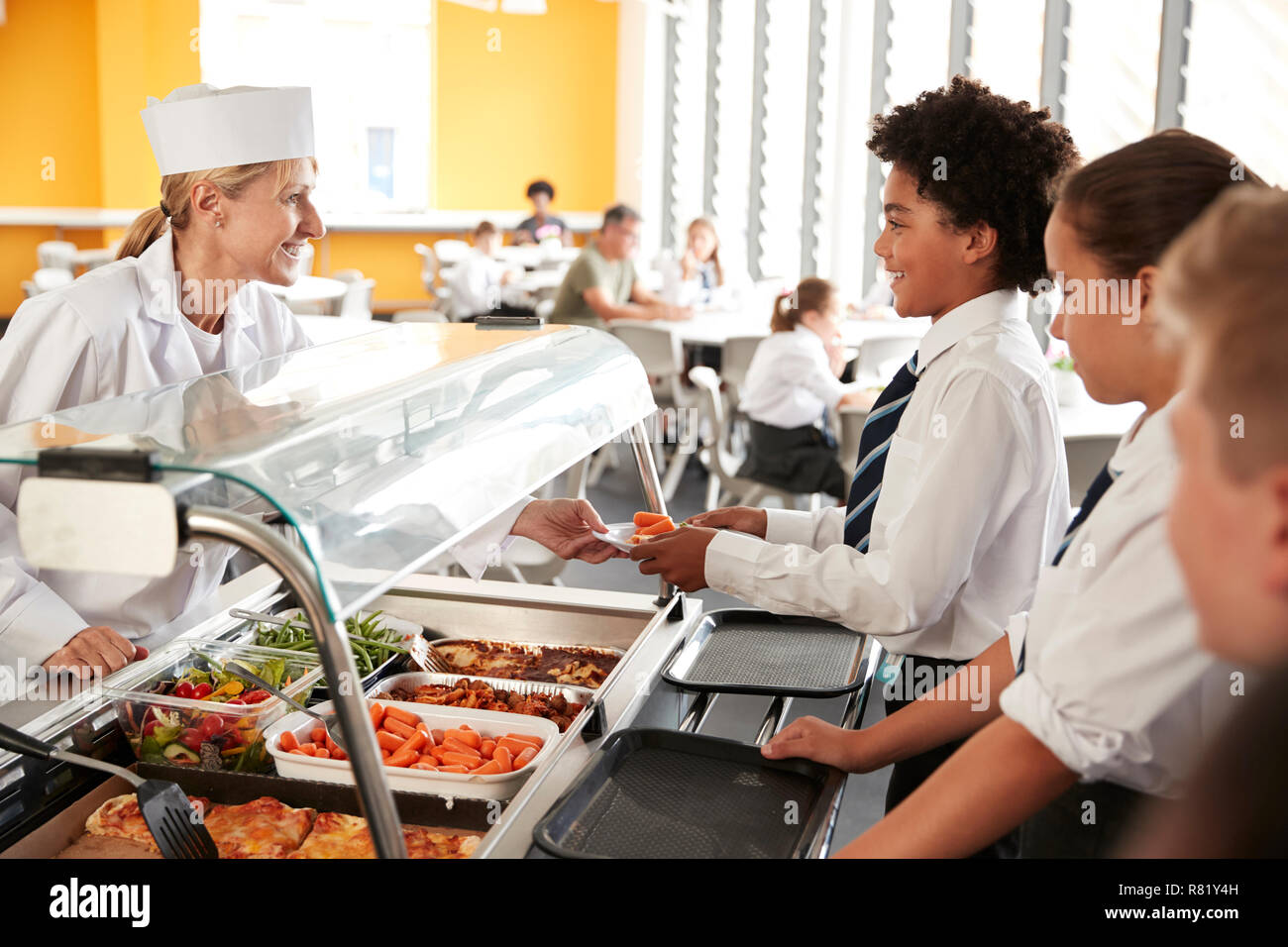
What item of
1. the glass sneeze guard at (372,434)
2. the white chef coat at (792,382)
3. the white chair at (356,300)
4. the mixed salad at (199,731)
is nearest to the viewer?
the glass sneeze guard at (372,434)

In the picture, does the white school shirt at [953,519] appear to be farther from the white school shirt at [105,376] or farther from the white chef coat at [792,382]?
the white chef coat at [792,382]

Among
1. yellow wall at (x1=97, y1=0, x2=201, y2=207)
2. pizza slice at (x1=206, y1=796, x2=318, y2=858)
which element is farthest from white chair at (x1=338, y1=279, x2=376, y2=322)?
pizza slice at (x1=206, y1=796, x2=318, y2=858)

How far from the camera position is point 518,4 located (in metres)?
8.09

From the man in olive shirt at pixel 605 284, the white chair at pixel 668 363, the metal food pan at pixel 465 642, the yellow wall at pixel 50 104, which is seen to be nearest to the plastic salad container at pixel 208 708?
the metal food pan at pixel 465 642

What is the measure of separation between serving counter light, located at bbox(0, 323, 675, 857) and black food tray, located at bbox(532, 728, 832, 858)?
0.30 m

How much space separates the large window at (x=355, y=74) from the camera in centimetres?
1088

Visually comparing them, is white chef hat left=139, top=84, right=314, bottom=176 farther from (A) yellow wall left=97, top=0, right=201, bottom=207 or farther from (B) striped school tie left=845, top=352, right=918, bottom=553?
(A) yellow wall left=97, top=0, right=201, bottom=207

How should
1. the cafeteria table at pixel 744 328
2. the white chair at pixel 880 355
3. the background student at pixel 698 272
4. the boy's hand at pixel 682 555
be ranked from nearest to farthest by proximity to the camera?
the boy's hand at pixel 682 555 < the white chair at pixel 880 355 < the cafeteria table at pixel 744 328 < the background student at pixel 698 272

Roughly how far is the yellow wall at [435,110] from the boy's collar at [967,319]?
9.71m

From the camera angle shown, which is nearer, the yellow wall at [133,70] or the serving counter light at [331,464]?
the serving counter light at [331,464]

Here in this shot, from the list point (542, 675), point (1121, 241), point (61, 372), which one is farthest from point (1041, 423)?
point (61, 372)

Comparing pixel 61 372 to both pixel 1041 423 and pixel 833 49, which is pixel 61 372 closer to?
pixel 1041 423

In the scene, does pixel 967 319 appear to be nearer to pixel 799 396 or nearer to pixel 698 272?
pixel 799 396

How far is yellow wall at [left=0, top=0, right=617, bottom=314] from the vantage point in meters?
9.89
